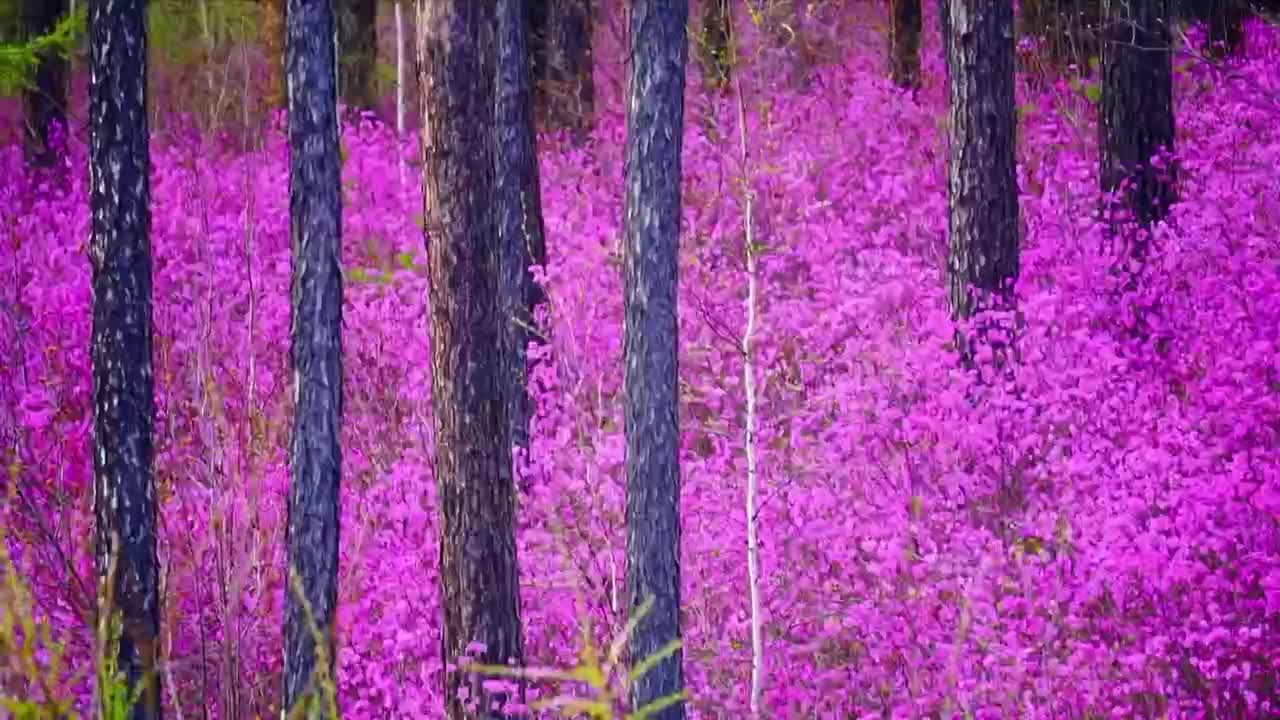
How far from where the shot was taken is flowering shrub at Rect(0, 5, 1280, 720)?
9.79 m

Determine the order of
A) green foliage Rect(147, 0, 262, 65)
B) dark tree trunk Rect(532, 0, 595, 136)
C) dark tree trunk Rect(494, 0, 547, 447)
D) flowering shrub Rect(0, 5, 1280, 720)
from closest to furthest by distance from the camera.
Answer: flowering shrub Rect(0, 5, 1280, 720) < dark tree trunk Rect(494, 0, 547, 447) < dark tree trunk Rect(532, 0, 595, 136) < green foliage Rect(147, 0, 262, 65)

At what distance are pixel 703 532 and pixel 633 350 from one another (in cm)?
278

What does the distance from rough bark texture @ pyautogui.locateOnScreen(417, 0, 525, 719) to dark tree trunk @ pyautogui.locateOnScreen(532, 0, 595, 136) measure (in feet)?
41.3

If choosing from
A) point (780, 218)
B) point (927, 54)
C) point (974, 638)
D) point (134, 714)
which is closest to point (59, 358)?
point (134, 714)

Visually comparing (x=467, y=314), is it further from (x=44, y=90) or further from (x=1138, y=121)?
(x=44, y=90)

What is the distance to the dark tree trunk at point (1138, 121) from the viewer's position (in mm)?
15695

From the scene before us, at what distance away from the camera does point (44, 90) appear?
21.1m

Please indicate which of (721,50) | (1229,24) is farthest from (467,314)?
(1229,24)

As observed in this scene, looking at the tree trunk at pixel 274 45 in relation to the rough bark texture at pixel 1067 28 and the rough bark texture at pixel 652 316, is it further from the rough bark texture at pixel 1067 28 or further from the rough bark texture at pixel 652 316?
the rough bark texture at pixel 652 316

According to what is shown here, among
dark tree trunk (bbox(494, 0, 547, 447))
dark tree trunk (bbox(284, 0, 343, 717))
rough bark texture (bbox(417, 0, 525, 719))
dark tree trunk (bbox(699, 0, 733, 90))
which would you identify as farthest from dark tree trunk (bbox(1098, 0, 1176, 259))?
dark tree trunk (bbox(284, 0, 343, 717))

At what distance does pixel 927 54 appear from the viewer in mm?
24500

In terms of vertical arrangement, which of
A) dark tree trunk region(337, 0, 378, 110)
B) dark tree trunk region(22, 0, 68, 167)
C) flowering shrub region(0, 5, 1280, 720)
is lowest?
flowering shrub region(0, 5, 1280, 720)

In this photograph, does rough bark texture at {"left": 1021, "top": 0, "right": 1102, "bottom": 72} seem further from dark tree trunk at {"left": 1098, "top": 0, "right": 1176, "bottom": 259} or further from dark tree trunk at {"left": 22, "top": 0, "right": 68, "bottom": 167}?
dark tree trunk at {"left": 22, "top": 0, "right": 68, "bottom": 167}

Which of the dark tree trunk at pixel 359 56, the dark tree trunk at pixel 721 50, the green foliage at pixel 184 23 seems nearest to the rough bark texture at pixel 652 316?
the dark tree trunk at pixel 721 50
